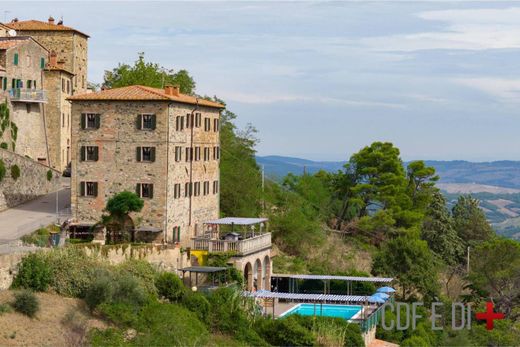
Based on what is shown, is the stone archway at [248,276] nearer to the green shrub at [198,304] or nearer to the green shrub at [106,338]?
the green shrub at [198,304]

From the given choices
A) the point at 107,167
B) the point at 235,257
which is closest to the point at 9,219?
the point at 107,167

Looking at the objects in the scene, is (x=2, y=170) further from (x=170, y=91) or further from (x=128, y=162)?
(x=170, y=91)

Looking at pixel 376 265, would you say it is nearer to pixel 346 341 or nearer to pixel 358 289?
pixel 358 289

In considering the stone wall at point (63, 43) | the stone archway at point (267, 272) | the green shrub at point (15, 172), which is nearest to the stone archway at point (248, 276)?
the stone archway at point (267, 272)

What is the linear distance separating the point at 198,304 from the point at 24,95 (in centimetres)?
3164

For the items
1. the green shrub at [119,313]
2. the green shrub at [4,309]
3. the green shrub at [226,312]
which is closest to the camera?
the green shrub at [4,309]

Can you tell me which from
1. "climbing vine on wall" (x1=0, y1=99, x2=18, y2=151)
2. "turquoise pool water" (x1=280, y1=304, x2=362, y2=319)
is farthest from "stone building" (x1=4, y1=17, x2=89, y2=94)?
"turquoise pool water" (x1=280, y1=304, x2=362, y2=319)

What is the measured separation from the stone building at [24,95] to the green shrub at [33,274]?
27.2 m

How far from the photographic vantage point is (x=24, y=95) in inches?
2640

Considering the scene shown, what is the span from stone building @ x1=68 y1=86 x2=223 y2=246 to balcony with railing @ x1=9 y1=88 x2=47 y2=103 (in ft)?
55.2

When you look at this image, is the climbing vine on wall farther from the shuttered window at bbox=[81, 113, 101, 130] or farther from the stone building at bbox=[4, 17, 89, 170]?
the shuttered window at bbox=[81, 113, 101, 130]

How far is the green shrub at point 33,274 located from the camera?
120ft

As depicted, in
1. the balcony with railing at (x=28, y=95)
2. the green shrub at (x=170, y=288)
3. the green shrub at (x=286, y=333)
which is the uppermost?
the balcony with railing at (x=28, y=95)

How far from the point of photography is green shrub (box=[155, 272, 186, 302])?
41.3 metres
